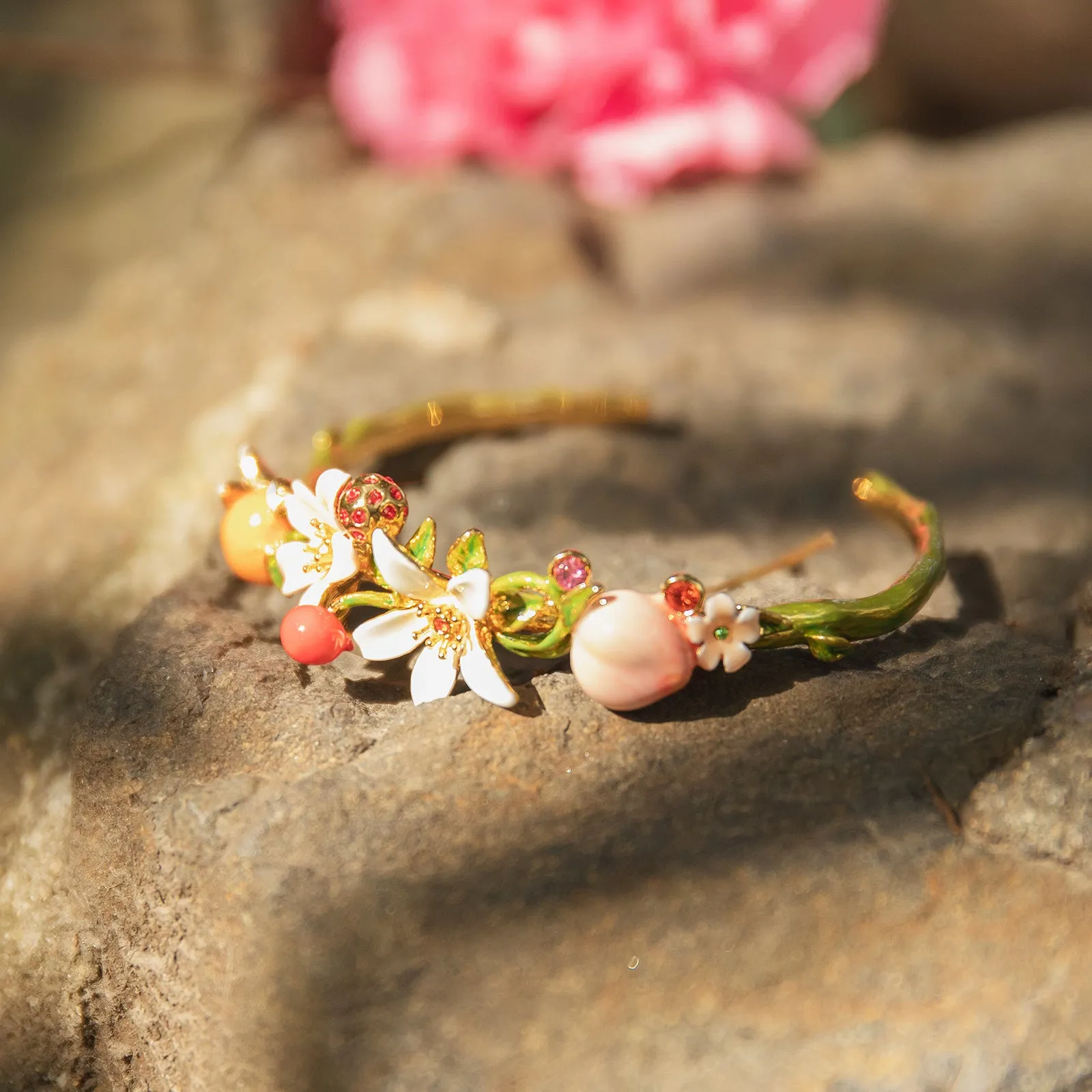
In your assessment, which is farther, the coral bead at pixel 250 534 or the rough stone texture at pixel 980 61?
the rough stone texture at pixel 980 61

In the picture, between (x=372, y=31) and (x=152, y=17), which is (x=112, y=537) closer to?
(x=372, y=31)

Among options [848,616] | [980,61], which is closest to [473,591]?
[848,616]

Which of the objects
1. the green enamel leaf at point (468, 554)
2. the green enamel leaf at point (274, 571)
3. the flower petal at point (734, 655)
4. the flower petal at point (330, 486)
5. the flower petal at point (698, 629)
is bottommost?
the flower petal at point (734, 655)

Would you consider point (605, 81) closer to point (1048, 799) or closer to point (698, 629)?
point (698, 629)

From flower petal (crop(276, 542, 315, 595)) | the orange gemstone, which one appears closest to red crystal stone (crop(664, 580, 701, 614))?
the orange gemstone

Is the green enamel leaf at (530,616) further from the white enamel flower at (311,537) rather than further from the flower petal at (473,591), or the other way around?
the white enamel flower at (311,537)

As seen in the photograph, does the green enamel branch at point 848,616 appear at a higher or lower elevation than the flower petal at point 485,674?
lower

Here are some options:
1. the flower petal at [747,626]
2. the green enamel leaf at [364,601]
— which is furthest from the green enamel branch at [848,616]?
the green enamel leaf at [364,601]
